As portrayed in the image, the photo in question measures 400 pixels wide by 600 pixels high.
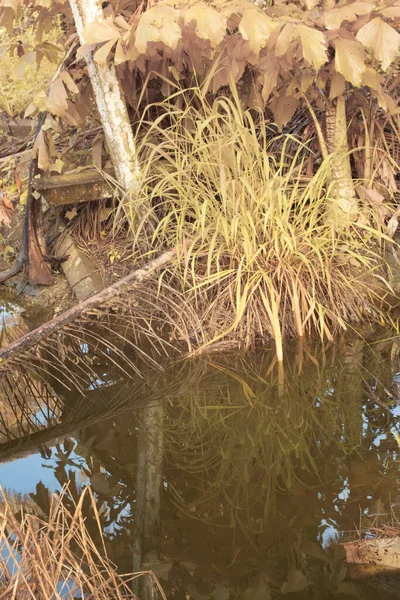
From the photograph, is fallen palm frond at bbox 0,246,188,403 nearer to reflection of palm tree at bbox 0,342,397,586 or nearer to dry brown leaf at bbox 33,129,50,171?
reflection of palm tree at bbox 0,342,397,586

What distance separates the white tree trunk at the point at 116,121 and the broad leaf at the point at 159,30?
0.82 m

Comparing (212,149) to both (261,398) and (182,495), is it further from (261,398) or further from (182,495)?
(182,495)

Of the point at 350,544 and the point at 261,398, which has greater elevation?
the point at 261,398

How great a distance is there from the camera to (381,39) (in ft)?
9.00

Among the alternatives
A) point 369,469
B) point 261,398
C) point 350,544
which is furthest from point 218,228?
point 350,544

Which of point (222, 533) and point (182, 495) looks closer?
point (222, 533)

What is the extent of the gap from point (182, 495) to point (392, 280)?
6.58ft

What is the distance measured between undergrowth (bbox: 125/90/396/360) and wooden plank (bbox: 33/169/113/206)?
41 cm

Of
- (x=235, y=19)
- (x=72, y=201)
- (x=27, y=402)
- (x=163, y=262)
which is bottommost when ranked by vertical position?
(x=27, y=402)

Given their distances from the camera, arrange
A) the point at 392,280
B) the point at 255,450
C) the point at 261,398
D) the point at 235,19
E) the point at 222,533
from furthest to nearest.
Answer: the point at 392,280 < the point at 235,19 < the point at 261,398 < the point at 255,450 < the point at 222,533

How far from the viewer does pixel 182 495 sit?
7.88ft

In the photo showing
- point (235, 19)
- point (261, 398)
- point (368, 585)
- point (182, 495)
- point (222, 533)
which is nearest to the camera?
point (368, 585)

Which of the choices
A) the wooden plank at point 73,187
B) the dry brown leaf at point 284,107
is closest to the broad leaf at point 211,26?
the dry brown leaf at point 284,107

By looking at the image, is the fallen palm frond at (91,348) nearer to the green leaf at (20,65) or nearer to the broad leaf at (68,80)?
the broad leaf at (68,80)
